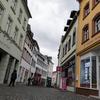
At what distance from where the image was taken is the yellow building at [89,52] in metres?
14.1

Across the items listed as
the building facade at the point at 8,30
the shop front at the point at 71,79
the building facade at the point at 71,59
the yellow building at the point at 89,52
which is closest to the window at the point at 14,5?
the building facade at the point at 8,30

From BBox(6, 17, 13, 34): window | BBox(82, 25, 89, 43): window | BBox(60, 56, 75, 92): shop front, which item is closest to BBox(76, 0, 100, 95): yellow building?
BBox(82, 25, 89, 43): window

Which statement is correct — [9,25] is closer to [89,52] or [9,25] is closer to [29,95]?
[89,52]

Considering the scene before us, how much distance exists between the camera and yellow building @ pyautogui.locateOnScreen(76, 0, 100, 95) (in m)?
14.1

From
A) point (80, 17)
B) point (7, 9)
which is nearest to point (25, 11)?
point (7, 9)

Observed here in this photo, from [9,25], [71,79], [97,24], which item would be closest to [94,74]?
[97,24]

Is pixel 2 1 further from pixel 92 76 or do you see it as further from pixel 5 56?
pixel 92 76

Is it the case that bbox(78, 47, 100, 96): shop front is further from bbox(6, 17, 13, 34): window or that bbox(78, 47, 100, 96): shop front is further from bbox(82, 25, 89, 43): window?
bbox(6, 17, 13, 34): window

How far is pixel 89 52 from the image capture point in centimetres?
1535

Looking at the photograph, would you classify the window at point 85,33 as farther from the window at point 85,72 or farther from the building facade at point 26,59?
the building facade at point 26,59

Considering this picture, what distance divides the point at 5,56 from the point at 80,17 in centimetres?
968

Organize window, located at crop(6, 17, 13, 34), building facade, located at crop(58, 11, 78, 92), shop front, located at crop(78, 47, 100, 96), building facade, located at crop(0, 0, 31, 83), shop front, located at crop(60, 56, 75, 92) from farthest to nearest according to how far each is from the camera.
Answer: building facade, located at crop(58, 11, 78, 92), shop front, located at crop(60, 56, 75, 92), window, located at crop(6, 17, 13, 34), building facade, located at crop(0, 0, 31, 83), shop front, located at crop(78, 47, 100, 96)

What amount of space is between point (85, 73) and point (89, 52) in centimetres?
216

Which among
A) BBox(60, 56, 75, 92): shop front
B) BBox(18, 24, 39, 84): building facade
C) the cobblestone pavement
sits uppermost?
BBox(18, 24, 39, 84): building facade
